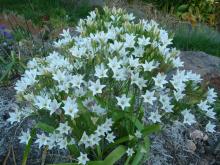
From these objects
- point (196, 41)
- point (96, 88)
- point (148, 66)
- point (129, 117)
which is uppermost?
point (148, 66)

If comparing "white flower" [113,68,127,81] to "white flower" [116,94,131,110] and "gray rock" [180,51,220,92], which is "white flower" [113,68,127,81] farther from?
"gray rock" [180,51,220,92]

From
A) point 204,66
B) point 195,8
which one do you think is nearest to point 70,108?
point 204,66

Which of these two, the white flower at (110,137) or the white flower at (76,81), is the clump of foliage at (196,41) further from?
the white flower at (76,81)

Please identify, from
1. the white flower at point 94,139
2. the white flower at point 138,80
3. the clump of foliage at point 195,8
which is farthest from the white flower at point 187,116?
the clump of foliage at point 195,8

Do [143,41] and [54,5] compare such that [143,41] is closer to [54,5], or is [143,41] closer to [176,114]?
[176,114]

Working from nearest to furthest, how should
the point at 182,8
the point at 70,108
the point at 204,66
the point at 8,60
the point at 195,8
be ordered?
the point at 70,108 < the point at 8,60 < the point at 204,66 < the point at 182,8 < the point at 195,8

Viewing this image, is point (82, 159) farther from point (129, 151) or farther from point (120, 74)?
point (120, 74)

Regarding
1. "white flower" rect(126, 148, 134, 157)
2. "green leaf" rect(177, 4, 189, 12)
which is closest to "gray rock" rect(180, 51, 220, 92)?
"white flower" rect(126, 148, 134, 157)
